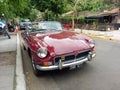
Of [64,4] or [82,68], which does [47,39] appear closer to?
[82,68]

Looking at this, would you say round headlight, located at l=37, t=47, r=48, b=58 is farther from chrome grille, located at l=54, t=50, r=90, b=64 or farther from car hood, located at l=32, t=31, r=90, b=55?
chrome grille, located at l=54, t=50, r=90, b=64

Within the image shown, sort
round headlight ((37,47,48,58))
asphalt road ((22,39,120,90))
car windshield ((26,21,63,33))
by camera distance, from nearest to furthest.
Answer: asphalt road ((22,39,120,90)) → round headlight ((37,47,48,58)) → car windshield ((26,21,63,33))

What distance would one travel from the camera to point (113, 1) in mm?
28641

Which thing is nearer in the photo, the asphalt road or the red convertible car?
the asphalt road

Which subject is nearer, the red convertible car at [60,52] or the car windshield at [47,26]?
the red convertible car at [60,52]

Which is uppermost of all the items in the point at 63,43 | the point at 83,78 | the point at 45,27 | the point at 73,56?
the point at 45,27

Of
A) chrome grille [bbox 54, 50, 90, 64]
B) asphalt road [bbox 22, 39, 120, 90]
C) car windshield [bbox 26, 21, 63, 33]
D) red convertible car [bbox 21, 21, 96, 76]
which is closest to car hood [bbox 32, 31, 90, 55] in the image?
red convertible car [bbox 21, 21, 96, 76]

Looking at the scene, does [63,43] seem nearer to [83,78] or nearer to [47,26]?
[83,78]

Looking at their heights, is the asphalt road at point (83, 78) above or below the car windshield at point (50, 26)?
below

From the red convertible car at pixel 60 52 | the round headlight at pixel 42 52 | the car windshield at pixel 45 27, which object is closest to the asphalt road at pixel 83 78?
the red convertible car at pixel 60 52

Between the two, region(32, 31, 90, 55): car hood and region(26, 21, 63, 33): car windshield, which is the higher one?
region(26, 21, 63, 33): car windshield

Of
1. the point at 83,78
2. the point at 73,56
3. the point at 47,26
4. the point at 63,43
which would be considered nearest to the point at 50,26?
the point at 47,26

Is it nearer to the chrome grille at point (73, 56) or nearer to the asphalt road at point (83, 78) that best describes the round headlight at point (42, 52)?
the chrome grille at point (73, 56)

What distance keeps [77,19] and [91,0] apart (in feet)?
44.2
